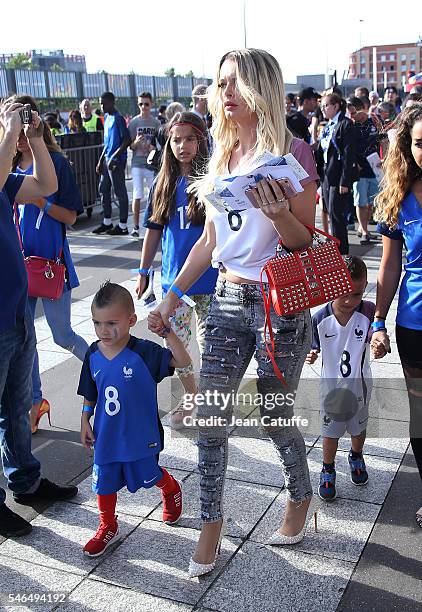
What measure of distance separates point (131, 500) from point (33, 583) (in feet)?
2.56

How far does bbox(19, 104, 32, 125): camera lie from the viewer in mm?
3347

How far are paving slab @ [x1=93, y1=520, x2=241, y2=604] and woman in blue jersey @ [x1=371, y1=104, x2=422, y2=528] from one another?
3.63ft

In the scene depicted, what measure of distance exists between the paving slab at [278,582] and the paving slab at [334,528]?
71 mm

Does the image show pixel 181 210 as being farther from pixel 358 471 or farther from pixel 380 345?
pixel 358 471

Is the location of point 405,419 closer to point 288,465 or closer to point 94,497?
point 288,465

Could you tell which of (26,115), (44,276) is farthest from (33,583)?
(26,115)

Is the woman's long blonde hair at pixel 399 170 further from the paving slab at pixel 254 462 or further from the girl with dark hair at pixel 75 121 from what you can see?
the girl with dark hair at pixel 75 121

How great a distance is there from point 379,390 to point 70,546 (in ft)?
8.36

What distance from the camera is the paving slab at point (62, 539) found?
10.7 feet

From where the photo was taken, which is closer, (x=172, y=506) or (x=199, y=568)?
(x=199, y=568)

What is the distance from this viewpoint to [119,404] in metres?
3.31

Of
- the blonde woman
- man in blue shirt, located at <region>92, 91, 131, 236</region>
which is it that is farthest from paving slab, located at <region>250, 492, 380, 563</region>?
man in blue shirt, located at <region>92, 91, 131, 236</region>

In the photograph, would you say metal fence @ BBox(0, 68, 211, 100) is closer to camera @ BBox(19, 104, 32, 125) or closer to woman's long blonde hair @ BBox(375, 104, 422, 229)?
camera @ BBox(19, 104, 32, 125)

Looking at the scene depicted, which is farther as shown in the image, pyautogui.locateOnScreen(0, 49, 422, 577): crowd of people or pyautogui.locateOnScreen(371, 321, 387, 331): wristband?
pyautogui.locateOnScreen(371, 321, 387, 331): wristband
